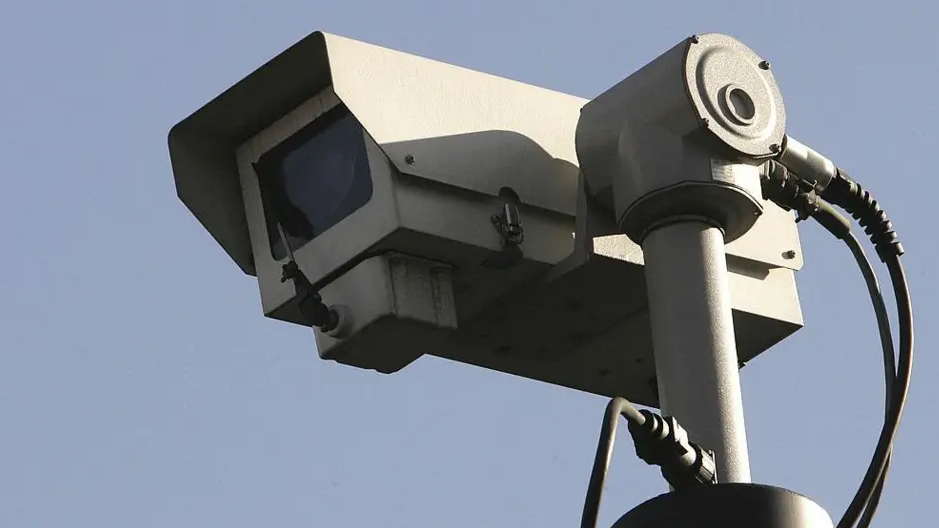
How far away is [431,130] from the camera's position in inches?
140

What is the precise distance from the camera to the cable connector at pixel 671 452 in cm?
256

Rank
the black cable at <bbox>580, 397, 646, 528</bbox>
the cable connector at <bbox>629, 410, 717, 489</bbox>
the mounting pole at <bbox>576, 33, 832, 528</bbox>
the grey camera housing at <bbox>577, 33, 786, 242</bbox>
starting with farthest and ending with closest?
1. the grey camera housing at <bbox>577, 33, 786, 242</bbox>
2. the mounting pole at <bbox>576, 33, 832, 528</bbox>
3. the cable connector at <bbox>629, 410, 717, 489</bbox>
4. the black cable at <bbox>580, 397, 646, 528</bbox>

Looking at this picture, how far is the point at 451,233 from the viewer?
136 inches

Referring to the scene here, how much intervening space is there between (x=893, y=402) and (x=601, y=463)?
3.18 ft

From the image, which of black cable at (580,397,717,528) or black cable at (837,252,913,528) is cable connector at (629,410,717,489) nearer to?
black cable at (580,397,717,528)

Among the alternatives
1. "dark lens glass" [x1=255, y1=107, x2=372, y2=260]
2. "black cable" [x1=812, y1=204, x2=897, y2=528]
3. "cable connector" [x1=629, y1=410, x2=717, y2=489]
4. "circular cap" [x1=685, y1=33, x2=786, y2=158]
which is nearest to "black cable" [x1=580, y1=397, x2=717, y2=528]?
"cable connector" [x1=629, y1=410, x2=717, y2=489]

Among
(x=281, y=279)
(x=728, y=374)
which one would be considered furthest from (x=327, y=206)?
(x=728, y=374)

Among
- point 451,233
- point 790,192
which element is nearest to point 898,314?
point 790,192

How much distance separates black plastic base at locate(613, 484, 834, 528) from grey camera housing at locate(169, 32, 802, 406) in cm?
99

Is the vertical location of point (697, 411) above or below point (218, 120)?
below

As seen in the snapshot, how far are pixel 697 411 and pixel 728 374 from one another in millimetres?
81

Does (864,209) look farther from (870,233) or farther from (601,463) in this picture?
(601,463)

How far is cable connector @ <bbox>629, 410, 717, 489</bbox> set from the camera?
256cm

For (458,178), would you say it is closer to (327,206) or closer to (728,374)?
(327,206)
